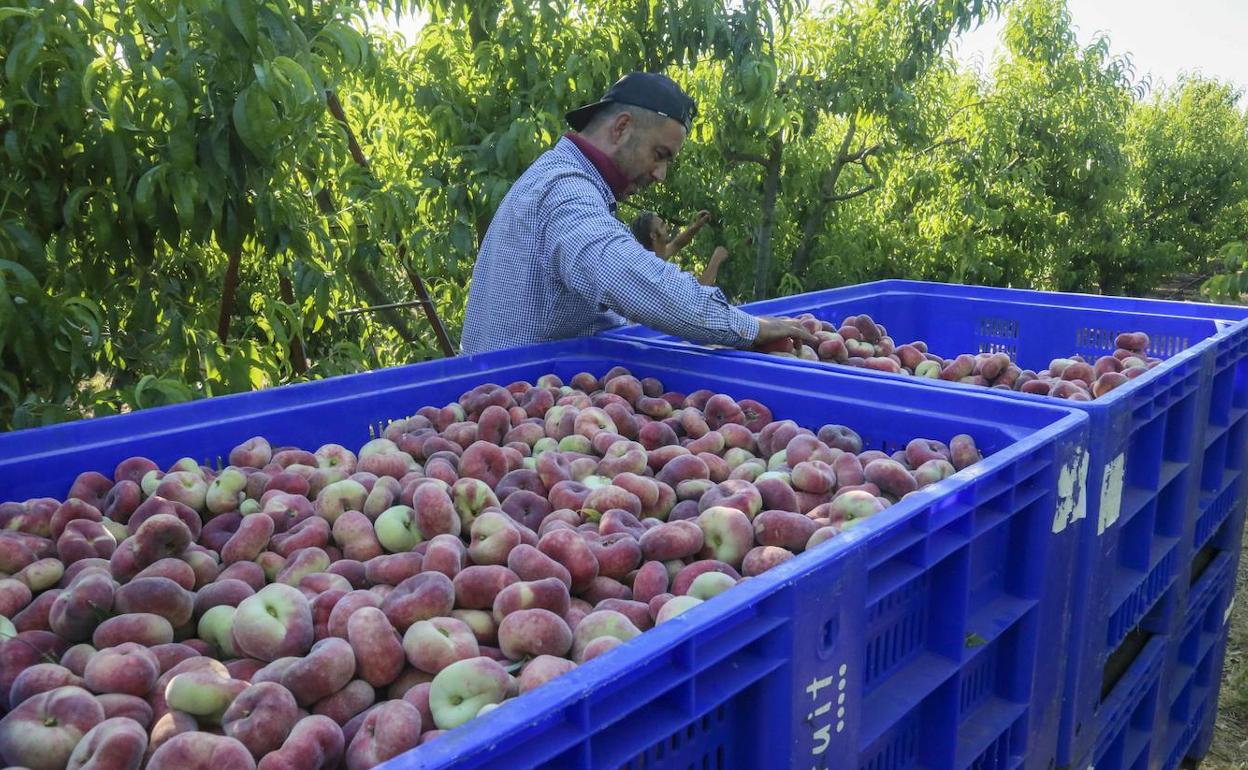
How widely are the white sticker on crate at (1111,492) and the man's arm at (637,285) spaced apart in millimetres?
785

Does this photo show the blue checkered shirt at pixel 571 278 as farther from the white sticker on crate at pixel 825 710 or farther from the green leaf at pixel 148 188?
the white sticker on crate at pixel 825 710

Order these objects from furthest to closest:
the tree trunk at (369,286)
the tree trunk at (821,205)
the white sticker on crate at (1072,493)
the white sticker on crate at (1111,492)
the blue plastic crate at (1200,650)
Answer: the tree trunk at (821,205), the tree trunk at (369,286), the blue plastic crate at (1200,650), the white sticker on crate at (1111,492), the white sticker on crate at (1072,493)

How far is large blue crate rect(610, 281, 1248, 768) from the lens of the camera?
1570 mm

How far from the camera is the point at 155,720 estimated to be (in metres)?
0.94

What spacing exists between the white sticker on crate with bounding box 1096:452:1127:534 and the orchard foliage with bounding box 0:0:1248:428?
1.71 metres

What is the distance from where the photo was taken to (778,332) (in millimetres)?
2178

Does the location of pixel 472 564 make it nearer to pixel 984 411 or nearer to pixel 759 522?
pixel 759 522

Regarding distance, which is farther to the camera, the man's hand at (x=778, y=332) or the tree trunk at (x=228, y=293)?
the tree trunk at (x=228, y=293)

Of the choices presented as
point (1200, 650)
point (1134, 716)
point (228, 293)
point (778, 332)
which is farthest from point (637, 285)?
point (1200, 650)

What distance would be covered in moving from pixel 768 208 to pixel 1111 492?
5469 millimetres

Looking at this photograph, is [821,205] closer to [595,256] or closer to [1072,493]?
[595,256]

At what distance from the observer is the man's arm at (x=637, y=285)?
2049 millimetres

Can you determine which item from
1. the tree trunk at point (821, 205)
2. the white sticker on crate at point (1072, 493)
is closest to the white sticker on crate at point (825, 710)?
the white sticker on crate at point (1072, 493)

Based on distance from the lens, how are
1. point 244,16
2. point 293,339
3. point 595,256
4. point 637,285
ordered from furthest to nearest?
1. point 293,339
2. point 595,256
3. point 637,285
4. point 244,16
